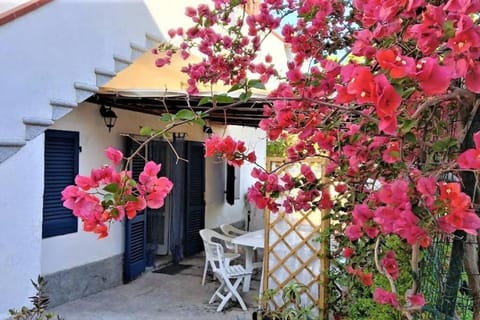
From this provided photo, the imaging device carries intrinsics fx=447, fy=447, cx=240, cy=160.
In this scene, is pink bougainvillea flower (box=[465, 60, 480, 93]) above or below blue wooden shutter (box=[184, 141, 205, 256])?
above

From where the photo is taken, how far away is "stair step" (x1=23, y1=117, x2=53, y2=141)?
479cm

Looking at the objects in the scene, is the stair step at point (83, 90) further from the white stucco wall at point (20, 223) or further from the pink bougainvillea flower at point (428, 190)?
the pink bougainvillea flower at point (428, 190)

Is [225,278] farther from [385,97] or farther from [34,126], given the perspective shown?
[385,97]

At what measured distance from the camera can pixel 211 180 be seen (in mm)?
11430

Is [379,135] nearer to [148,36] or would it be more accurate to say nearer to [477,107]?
[477,107]

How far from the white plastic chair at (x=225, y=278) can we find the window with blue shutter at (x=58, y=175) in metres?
2.21

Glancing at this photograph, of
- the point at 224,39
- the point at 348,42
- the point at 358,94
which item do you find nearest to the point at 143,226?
the point at 224,39

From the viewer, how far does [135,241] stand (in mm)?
8336

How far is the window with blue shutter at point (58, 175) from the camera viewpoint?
250 inches

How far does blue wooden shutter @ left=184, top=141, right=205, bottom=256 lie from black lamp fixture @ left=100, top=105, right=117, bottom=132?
2818 millimetres

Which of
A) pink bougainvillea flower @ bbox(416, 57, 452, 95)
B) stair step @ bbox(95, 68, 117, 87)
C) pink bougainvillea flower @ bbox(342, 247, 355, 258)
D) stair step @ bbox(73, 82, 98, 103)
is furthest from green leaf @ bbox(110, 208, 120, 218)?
stair step @ bbox(95, 68, 117, 87)

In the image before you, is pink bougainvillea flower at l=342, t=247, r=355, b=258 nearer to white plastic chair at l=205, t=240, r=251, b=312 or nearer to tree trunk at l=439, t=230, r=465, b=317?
tree trunk at l=439, t=230, r=465, b=317

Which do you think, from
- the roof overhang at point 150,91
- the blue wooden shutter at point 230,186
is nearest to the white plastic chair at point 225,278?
the roof overhang at point 150,91

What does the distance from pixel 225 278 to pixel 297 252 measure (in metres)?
1.39
